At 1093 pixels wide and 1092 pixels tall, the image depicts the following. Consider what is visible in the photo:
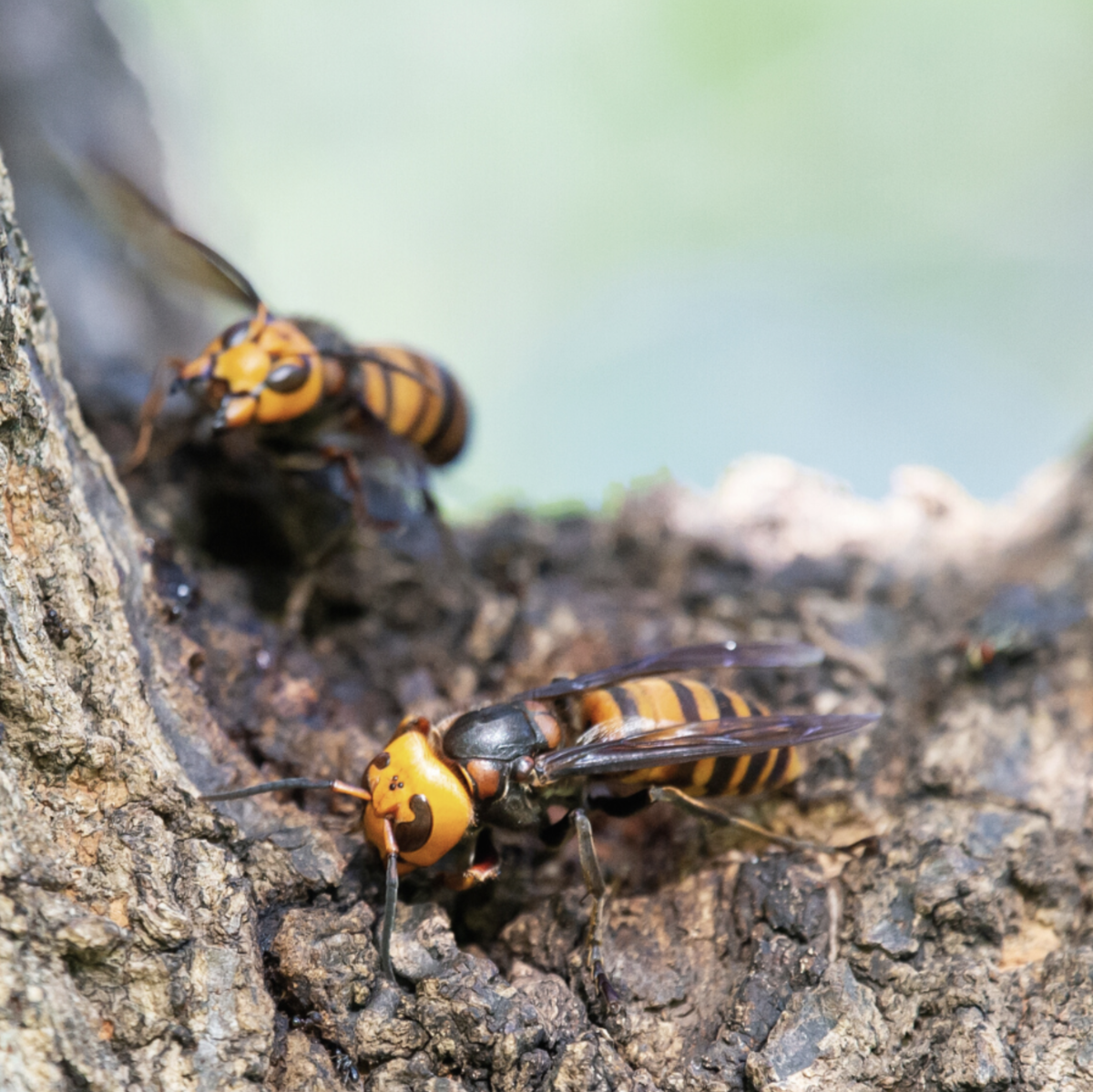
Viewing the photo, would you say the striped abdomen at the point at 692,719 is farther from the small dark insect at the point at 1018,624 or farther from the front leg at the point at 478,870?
the small dark insect at the point at 1018,624

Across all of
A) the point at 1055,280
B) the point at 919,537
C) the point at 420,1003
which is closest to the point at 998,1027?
the point at 420,1003

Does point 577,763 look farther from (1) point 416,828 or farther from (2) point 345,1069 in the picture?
(2) point 345,1069

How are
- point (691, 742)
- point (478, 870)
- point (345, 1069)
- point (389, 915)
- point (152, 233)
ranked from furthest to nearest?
1. point (152, 233)
2. point (691, 742)
3. point (478, 870)
4. point (389, 915)
5. point (345, 1069)

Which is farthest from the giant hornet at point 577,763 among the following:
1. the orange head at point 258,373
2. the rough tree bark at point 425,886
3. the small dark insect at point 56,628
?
the orange head at point 258,373

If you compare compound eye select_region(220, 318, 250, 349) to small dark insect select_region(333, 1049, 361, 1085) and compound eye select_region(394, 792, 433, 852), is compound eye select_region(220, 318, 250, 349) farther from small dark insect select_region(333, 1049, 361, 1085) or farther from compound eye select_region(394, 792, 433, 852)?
small dark insect select_region(333, 1049, 361, 1085)

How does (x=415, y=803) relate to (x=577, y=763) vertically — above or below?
below

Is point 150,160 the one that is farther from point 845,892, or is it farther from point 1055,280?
point 1055,280

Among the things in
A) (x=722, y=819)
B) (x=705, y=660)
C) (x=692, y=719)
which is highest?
(x=705, y=660)

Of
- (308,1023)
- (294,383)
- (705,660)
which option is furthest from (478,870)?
(294,383)
